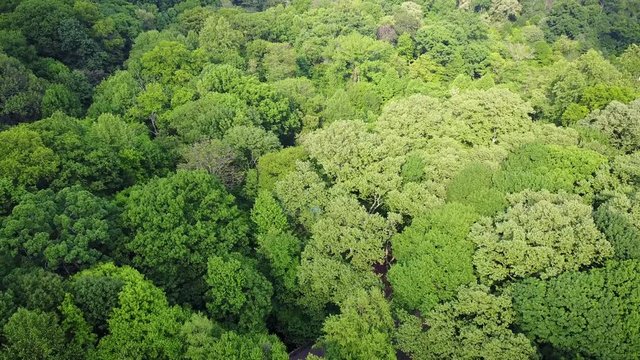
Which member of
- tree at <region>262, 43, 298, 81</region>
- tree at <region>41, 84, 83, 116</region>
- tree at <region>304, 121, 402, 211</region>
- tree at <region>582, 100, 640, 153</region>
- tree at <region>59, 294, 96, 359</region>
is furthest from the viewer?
tree at <region>262, 43, 298, 81</region>

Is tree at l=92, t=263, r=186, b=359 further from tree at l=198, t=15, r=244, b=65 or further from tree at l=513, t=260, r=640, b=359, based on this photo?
tree at l=198, t=15, r=244, b=65

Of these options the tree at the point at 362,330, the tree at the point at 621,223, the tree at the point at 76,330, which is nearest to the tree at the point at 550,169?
the tree at the point at 621,223

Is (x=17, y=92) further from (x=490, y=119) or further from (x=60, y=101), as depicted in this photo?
(x=490, y=119)

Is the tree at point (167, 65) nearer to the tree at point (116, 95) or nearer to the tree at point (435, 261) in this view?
the tree at point (116, 95)


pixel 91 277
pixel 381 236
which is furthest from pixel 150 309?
pixel 381 236

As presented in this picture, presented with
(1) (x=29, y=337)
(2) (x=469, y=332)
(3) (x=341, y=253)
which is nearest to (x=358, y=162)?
(3) (x=341, y=253)

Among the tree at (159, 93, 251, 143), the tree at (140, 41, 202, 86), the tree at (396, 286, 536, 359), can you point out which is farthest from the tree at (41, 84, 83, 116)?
the tree at (396, 286, 536, 359)
